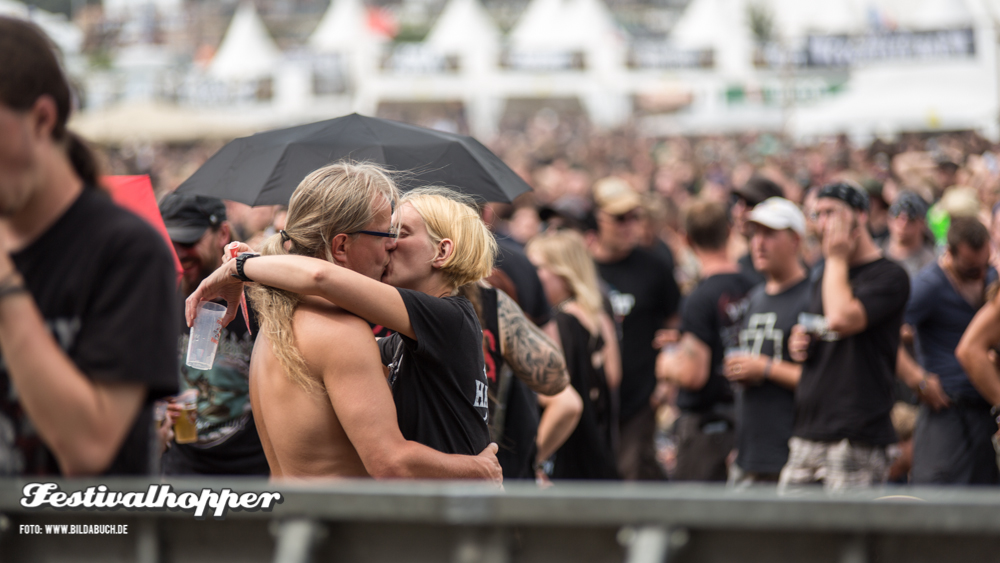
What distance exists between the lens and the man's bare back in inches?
87.2

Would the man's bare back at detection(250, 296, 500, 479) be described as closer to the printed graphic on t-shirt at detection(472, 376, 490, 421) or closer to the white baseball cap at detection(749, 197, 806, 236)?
the printed graphic on t-shirt at detection(472, 376, 490, 421)

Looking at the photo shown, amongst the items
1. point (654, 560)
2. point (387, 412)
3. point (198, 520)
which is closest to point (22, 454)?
point (198, 520)

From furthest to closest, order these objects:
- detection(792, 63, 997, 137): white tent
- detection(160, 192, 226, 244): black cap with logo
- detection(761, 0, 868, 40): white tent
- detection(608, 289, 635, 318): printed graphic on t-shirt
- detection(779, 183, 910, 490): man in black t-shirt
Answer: detection(761, 0, 868, 40): white tent → detection(792, 63, 997, 137): white tent → detection(608, 289, 635, 318): printed graphic on t-shirt → detection(779, 183, 910, 490): man in black t-shirt → detection(160, 192, 226, 244): black cap with logo

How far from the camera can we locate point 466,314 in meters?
2.48

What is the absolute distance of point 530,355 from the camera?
131 inches

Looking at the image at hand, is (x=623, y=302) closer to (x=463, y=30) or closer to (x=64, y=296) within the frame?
(x=64, y=296)

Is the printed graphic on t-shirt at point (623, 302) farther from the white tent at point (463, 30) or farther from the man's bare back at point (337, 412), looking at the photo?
the white tent at point (463, 30)

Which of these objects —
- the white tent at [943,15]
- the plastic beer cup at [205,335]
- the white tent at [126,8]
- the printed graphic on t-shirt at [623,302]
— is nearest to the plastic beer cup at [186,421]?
the plastic beer cup at [205,335]

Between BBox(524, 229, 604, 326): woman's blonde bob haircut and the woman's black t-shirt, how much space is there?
2302 mm

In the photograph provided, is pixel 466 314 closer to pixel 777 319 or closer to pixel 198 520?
pixel 198 520

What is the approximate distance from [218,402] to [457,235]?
1365 mm

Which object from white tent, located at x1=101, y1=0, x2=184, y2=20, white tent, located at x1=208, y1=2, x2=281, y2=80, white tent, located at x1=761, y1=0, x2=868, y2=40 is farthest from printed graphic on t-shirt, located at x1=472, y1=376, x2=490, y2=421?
white tent, located at x1=101, y1=0, x2=184, y2=20

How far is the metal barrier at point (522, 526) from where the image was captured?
141cm

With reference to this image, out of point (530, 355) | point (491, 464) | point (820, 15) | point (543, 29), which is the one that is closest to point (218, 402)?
point (530, 355)
